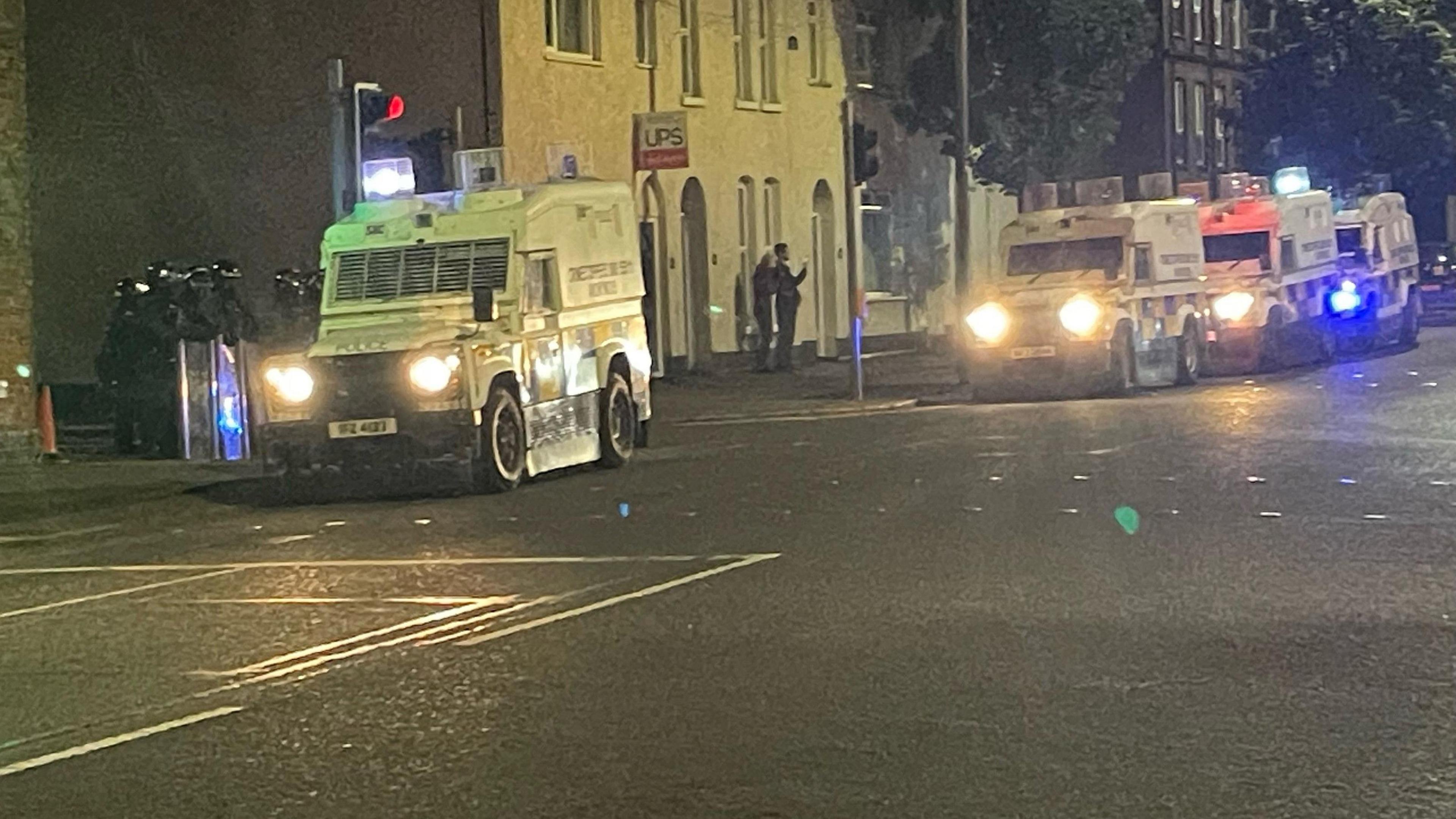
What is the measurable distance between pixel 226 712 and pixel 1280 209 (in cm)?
2762

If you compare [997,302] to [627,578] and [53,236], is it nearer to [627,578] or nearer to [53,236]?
[53,236]

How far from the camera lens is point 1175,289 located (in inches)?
1209

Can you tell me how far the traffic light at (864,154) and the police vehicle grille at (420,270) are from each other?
34.8 feet

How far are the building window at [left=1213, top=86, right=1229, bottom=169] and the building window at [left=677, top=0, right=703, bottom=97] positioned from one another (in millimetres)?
32661

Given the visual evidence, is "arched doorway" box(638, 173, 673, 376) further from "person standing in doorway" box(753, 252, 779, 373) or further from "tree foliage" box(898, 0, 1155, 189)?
"tree foliage" box(898, 0, 1155, 189)

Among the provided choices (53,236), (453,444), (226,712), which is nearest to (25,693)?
(226,712)

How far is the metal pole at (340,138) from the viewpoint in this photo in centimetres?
2128

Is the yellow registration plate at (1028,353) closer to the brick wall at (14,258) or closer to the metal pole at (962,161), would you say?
the metal pole at (962,161)

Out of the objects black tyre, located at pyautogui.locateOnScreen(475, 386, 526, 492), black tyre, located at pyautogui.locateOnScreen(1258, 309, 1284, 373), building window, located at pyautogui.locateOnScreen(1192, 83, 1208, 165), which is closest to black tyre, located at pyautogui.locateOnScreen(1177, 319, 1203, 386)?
black tyre, located at pyautogui.locateOnScreen(1258, 309, 1284, 373)

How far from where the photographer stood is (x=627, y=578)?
13.3 m

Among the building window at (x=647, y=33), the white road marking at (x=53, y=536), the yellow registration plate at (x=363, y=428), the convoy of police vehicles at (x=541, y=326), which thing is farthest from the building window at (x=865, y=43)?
the white road marking at (x=53, y=536)

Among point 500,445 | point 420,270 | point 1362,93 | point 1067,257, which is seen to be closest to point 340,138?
point 420,270

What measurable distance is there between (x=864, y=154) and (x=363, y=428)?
1276 cm

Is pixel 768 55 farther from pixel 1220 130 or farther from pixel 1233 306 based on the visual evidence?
pixel 1220 130
